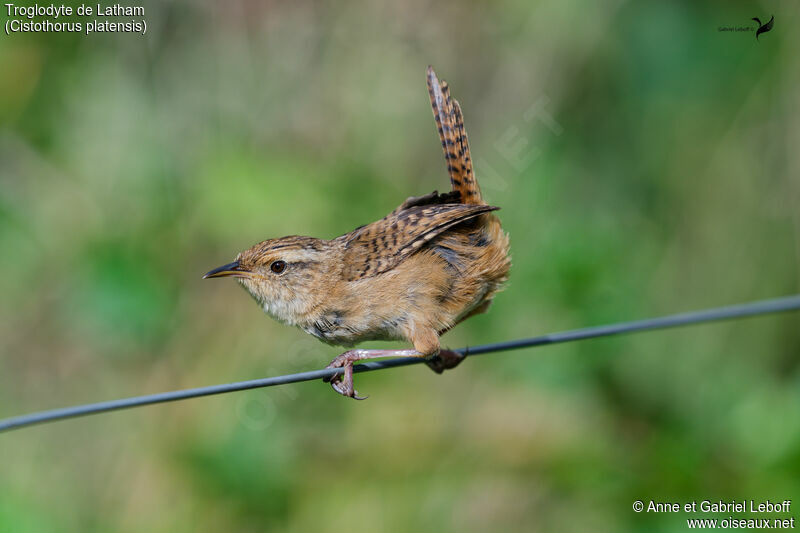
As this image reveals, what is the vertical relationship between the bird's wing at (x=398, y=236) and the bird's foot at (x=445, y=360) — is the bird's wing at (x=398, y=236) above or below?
above

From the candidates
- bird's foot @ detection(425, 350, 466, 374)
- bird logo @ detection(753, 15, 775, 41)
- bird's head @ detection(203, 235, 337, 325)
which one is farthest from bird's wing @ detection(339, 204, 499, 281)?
bird logo @ detection(753, 15, 775, 41)

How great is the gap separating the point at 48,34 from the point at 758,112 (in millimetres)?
4645

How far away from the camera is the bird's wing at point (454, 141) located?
3555 mm

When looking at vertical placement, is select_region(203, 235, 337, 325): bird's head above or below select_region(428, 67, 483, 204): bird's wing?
below

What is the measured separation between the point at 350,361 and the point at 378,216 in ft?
5.99

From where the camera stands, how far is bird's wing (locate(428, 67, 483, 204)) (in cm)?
355

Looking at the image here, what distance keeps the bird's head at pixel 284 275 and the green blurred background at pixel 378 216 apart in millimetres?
1130

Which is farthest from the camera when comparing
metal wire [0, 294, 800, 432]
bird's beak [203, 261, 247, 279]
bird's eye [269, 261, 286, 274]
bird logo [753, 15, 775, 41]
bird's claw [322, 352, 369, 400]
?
bird logo [753, 15, 775, 41]

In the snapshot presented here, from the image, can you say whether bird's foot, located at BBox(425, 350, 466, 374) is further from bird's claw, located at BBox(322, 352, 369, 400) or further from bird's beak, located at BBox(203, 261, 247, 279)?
bird's beak, located at BBox(203, 261, 247, 279)

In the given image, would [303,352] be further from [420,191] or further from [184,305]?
[420,191]

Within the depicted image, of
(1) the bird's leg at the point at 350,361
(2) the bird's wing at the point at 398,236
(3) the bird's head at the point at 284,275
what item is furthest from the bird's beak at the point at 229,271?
(1) the bird's leg at the point at 350,361

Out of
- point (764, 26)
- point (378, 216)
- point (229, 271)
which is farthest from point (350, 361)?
point (764, 26)

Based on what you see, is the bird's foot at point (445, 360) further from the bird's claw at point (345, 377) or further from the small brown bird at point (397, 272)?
the bird's claw at point (345, 377)

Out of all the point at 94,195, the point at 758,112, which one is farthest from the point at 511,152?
the point at 94,195
